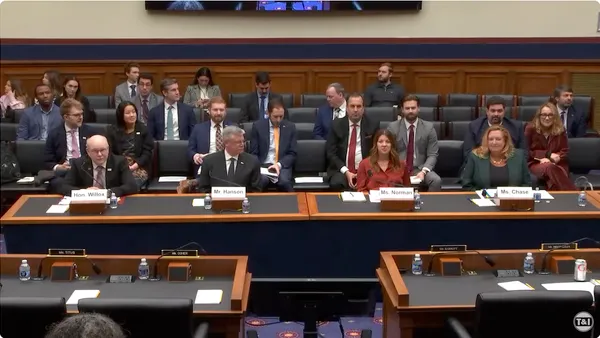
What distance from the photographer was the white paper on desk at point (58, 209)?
15.8ft

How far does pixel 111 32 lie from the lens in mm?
9836

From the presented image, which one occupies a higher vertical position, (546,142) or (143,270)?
(546,142)

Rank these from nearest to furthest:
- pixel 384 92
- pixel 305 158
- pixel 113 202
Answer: pixel 113 202, pixel 305 158, pixel 384 92

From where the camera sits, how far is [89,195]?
4812mm

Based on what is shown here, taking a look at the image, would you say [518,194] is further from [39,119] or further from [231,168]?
[39,119]

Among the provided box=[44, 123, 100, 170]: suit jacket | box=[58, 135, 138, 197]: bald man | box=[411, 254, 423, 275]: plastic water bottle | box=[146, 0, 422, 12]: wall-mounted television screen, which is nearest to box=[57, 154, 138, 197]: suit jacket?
box=[58, 135, 138, 197]: bald man

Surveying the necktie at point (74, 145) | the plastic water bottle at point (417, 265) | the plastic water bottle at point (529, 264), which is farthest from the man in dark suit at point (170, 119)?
the plastic water bottle at point (529, 264)

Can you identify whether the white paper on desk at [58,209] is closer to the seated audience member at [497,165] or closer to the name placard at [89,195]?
the name placard at [89,195]

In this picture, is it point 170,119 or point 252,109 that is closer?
point 170,119

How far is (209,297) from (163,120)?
158 inches

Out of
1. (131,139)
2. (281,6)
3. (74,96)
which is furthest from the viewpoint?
(281,6)

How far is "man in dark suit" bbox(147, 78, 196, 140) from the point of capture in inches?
285

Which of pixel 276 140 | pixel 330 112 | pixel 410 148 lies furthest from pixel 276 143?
pixel 410 148

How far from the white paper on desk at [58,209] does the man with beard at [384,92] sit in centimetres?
460
